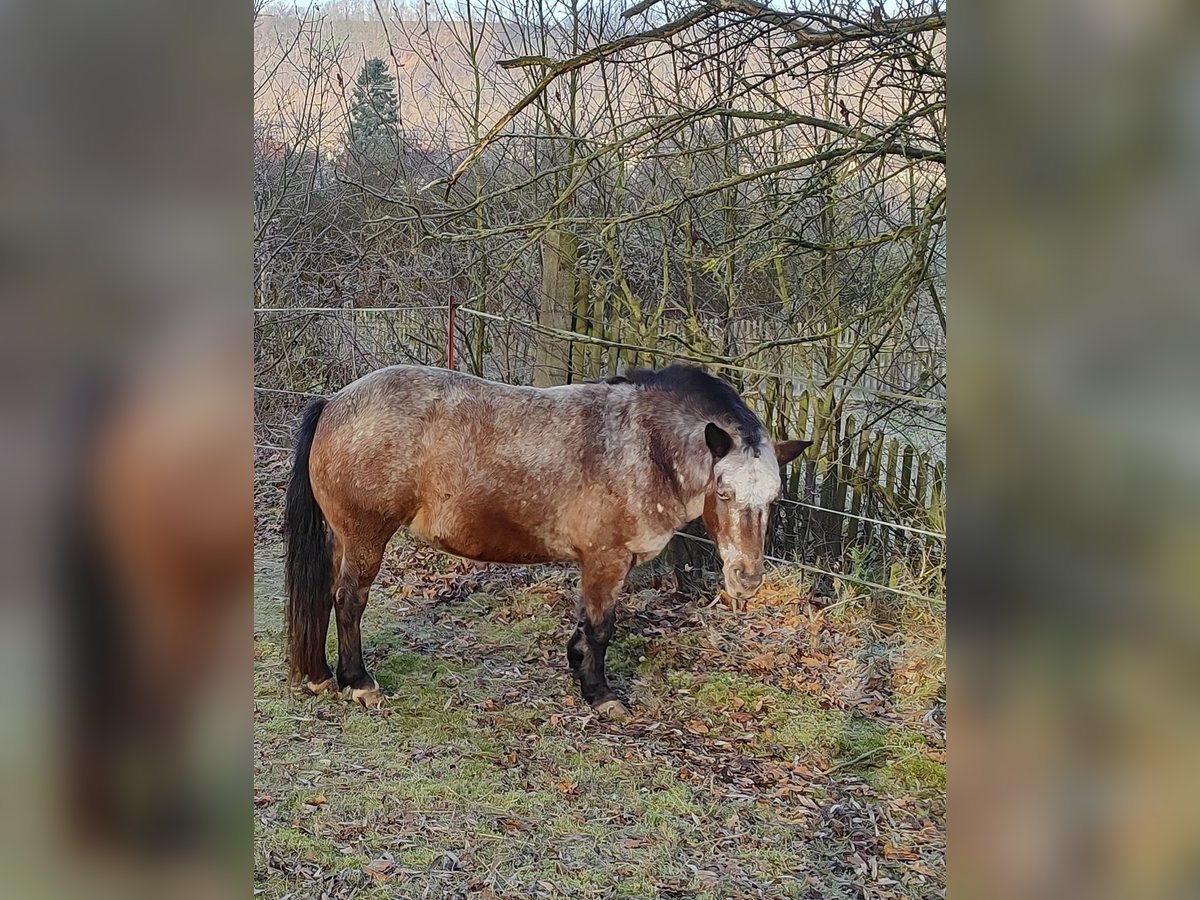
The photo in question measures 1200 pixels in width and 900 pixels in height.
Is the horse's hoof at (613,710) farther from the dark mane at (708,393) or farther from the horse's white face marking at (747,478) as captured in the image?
the dark mane at (708,393)

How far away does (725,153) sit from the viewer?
18.5 feet

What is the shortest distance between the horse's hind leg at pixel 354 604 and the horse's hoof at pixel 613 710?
101 centimetres

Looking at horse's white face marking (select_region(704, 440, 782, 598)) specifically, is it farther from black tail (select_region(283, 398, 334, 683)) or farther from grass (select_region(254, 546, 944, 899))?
black tail (select_region(283, 398, 334, 683))

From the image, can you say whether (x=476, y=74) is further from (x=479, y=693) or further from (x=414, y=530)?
(x=479, y=693)

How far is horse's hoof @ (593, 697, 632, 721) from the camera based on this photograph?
4363 mm

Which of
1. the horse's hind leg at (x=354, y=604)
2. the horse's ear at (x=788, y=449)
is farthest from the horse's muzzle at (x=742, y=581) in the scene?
the horse's hind leg at (x=354, y=604)

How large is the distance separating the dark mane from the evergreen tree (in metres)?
4.36

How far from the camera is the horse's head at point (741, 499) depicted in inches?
165

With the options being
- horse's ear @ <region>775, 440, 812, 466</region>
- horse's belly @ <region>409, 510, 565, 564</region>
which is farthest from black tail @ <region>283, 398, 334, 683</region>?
horse's ear @ <region>775, 440, 812, 466</region>

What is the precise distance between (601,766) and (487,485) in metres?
1.32
